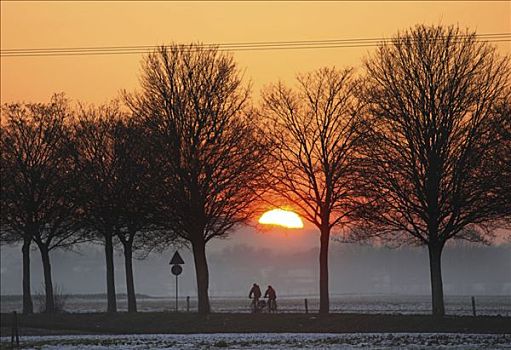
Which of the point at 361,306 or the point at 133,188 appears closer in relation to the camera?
the point at 133,188

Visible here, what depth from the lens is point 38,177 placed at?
59719 millimetres

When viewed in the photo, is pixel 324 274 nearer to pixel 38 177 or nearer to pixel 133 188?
pixel 133 188

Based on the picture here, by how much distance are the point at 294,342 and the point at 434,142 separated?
1443cm

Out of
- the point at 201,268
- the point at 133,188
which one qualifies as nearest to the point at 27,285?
the point at 133,188

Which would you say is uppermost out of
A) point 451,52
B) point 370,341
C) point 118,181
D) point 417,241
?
point 451,52

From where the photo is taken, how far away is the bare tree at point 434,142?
4431cm

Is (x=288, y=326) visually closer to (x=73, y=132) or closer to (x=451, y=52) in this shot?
(x=451, y=52)

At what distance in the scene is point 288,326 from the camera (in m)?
43.7

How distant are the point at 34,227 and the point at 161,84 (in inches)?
549

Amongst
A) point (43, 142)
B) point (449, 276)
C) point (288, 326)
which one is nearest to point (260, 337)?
point (288, 326)

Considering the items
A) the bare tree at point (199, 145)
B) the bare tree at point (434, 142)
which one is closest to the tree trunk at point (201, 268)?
the bare tree at point (199, 145)

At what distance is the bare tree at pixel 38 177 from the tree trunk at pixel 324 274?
16.0m

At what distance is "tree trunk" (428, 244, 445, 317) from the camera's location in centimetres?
4462

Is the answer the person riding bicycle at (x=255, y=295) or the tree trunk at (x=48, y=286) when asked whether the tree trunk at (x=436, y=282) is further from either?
the tree trunk at (x=48, y=286)
